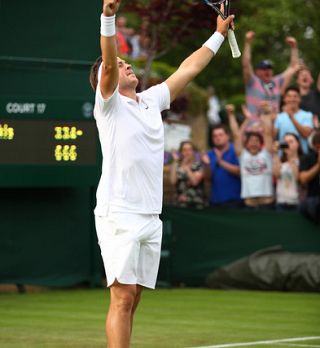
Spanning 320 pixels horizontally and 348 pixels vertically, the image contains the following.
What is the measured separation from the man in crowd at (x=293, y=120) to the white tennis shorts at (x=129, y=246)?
8.00 metres

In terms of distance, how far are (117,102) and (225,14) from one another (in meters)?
1.53

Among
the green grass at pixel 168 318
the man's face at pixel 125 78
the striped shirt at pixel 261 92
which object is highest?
the striped shirt at pixel 261 92

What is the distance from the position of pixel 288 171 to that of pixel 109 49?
27.3 feet

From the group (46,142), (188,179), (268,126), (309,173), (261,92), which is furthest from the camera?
(261,92)

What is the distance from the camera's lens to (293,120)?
Result: 52.1 feet

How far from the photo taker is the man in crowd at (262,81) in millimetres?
17109

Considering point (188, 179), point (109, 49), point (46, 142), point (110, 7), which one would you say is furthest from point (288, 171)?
point (110, 7)

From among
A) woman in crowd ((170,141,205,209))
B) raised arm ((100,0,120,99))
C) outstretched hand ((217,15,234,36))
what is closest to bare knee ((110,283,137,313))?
raised arm ((100,0,120,99))

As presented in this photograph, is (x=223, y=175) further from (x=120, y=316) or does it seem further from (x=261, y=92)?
(x=120, y=316)

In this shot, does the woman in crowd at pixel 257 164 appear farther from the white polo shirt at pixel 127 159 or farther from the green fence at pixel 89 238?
the white polo shirt at pixel 127 159

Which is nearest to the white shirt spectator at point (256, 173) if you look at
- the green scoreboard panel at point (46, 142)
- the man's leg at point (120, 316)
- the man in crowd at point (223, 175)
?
the man in crowd at point (223, 175)

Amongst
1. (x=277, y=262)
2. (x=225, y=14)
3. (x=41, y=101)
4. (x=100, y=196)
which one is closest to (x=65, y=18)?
(x=41, y=101)

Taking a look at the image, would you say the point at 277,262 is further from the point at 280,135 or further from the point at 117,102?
the point at 117,102

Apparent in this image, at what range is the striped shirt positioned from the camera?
1734 centimetres
